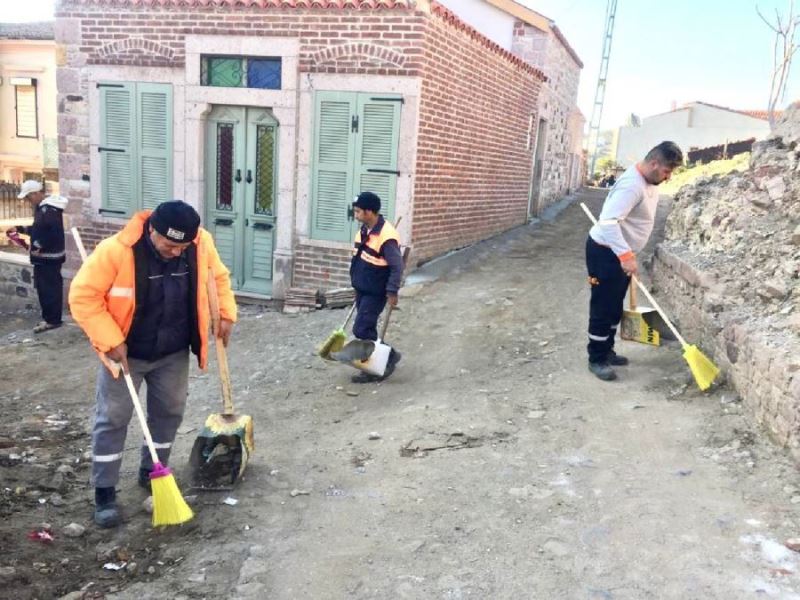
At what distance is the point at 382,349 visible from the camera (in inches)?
229

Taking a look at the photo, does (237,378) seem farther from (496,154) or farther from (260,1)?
(496,154)

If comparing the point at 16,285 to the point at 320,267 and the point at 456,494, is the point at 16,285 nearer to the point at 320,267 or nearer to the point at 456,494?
the point at 320,267

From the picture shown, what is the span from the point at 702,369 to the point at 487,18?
913cm

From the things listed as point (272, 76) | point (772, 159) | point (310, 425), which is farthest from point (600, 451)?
point (272, 76)

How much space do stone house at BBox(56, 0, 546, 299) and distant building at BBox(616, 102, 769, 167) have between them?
27.1 m

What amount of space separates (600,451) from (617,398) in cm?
83

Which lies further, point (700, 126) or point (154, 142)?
point (700, 126)

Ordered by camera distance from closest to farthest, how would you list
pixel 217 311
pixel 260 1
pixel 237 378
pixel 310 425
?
pixel 217 311
pixel 310 425
pixel 237 378
pixel 260 1

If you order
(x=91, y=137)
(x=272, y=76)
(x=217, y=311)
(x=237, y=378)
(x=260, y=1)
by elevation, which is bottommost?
(x=237, y=378)

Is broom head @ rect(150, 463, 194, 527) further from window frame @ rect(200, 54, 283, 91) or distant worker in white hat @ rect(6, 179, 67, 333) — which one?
distant worker in white hat @ rect(6, 179, 67, 333)

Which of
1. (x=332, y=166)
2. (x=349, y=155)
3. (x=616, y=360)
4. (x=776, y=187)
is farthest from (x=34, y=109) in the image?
(x=776, y=187)

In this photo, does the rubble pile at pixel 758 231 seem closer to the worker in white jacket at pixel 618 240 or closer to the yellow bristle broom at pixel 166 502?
the worker in white jacket at pixel 618 240

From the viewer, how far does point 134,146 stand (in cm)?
947

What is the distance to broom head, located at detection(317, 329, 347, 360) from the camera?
5957 mm
